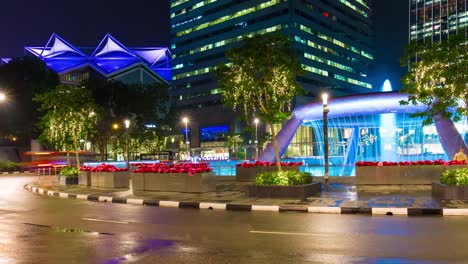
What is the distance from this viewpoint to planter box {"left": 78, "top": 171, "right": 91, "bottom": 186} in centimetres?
2614

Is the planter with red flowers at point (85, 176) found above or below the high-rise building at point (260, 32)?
below

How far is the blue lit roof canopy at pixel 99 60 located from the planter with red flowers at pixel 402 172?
108851 millimetres

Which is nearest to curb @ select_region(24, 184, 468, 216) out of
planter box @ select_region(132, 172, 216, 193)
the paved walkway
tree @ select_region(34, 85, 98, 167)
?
the paved walkway

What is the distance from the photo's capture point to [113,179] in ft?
79.4

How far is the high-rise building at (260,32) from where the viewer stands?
336 feet

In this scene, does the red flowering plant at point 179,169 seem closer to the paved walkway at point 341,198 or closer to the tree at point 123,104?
the paved walkway at point 341,198

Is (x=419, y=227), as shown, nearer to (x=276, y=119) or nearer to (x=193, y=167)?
(x=276, y=119)

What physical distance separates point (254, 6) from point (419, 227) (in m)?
100

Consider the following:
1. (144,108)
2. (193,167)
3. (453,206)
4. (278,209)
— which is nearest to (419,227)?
(453,206)

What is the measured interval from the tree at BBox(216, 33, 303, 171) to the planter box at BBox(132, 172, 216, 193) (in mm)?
3106

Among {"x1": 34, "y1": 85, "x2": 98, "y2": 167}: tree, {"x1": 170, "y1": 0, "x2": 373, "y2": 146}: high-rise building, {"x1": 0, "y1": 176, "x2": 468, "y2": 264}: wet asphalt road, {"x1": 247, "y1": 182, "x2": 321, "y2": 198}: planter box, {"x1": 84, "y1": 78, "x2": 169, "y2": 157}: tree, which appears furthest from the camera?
{"x1": 170, "y1": 0, "x2": 373, "y2": 146}: high-rise building

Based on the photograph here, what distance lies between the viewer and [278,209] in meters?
14.6

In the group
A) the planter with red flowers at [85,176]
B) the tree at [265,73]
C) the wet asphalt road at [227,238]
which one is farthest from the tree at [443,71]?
the planter with red flowers at [85,176]

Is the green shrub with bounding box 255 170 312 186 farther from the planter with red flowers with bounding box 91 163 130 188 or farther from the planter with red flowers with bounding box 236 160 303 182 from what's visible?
the planter with red flowers with bounding box 91 163 130 188
